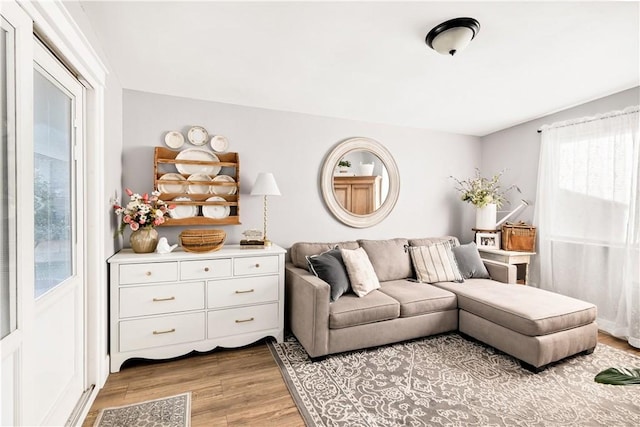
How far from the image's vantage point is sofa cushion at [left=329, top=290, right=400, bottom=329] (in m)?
2.48

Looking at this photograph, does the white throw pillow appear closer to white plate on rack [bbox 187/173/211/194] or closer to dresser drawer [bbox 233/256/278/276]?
dresser drawer [bbox 233/256/278/276]

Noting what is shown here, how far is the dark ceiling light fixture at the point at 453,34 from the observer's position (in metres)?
1.83

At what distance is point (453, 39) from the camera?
1895 millimetres

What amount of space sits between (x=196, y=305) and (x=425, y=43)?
8.66 ft

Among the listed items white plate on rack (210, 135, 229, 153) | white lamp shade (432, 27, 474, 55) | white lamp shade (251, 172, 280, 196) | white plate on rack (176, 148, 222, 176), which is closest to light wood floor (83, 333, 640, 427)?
white lamp shade (251, 172, 280, 196)

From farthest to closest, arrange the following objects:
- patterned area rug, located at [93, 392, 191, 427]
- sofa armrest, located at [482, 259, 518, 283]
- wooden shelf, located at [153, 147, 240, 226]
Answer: sofa armrest, located at [482, 259, 518, 283], wooden shelf, located at [153, 147, 240, 226], patterned area rug, located at [93, 392, 191, 427]

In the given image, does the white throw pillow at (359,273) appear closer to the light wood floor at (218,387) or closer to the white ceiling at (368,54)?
the light wood floor at (218,387)

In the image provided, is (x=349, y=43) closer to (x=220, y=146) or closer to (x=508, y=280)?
(x=220, y=146)

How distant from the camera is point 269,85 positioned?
8.95ft

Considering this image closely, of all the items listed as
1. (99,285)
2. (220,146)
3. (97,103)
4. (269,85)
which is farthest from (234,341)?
(269,85)

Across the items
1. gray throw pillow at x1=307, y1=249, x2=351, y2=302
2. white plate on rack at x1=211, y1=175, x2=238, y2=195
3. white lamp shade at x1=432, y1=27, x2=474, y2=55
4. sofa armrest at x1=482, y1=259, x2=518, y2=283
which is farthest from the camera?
sofa armrest at x1=482, y1=259, x2=518, y2=283

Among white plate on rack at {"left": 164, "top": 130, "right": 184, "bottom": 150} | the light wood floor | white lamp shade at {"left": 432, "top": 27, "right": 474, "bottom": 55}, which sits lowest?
the light wood floor

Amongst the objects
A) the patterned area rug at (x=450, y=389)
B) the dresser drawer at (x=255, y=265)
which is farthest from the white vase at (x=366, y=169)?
the patterned area rug at (x=450, y=389)

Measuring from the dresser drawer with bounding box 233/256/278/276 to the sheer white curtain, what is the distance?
10.3 feet
